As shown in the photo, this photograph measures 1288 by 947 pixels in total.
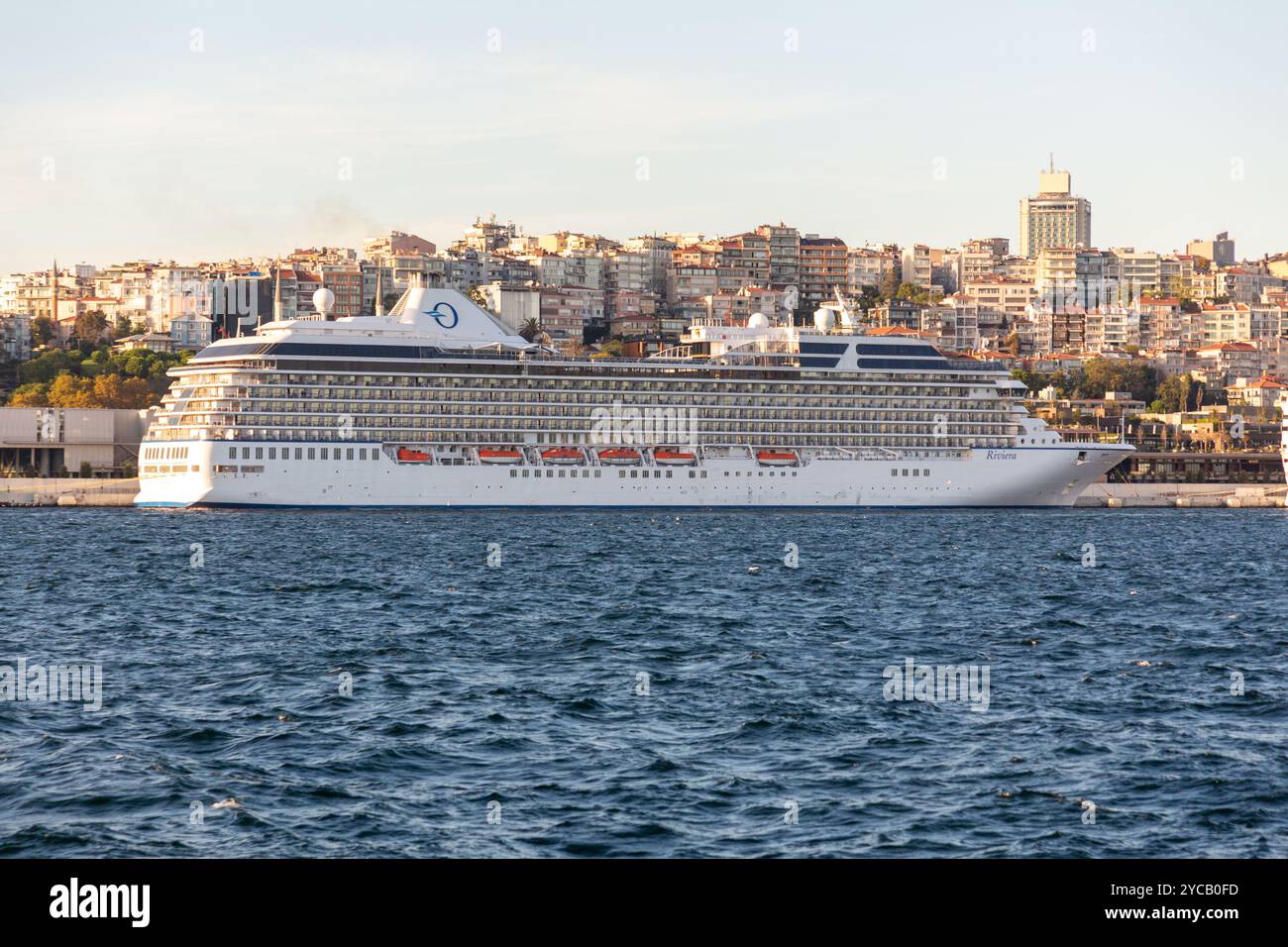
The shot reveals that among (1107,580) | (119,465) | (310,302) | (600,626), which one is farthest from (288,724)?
(310,302)

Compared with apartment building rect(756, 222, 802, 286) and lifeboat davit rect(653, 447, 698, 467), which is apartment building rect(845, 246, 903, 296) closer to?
apartment building rect(756, 222, 802, 286)

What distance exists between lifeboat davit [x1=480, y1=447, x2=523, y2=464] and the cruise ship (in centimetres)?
8

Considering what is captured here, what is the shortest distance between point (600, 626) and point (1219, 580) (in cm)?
1947

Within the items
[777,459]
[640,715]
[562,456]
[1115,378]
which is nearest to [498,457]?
[562,456]

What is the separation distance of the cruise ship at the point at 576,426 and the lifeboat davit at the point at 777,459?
3.8 inches

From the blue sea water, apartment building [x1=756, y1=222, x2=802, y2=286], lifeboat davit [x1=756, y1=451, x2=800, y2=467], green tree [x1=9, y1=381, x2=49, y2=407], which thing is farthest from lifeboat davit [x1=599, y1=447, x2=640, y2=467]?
apartment building [x1=756, y1=222, x2=802, y2=286]

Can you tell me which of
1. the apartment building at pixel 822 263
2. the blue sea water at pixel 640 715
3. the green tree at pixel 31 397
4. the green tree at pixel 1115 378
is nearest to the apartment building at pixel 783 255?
the apartment building at pixel 822 263

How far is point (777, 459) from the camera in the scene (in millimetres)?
82875

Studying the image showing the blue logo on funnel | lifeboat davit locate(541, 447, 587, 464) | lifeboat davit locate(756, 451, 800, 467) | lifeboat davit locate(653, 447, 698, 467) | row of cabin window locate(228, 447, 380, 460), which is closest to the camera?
row of cabin window locate(228, 447, 380, 460)

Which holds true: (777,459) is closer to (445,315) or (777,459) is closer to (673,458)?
(673,458)

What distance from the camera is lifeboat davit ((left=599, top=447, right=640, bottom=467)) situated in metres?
80.4

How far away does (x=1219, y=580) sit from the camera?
41.4 meters

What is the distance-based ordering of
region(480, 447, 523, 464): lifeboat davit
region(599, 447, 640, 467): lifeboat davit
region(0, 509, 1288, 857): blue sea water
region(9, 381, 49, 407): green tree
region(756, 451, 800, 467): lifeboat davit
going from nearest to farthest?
region(0, 509, 1288, 857): blue sea water
region(480, 447, 523, 464): lifeboat davit
region(599, 447, 640, 467): lifeboat davit
region(756, 451, 800, 467): lifeboat davit
region(9, 381, 49, 407): green tree

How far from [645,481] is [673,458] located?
2238mm
